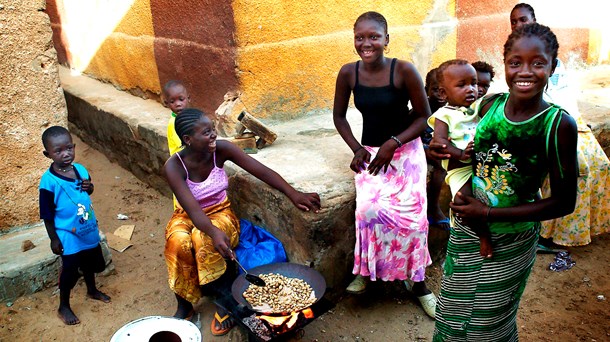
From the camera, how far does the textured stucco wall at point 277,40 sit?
156 inches

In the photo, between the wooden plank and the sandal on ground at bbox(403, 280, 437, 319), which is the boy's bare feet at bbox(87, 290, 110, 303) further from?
the sandal on ground at bbox(403, 280, 437, 319)

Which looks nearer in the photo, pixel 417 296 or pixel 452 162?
pixel 452 162

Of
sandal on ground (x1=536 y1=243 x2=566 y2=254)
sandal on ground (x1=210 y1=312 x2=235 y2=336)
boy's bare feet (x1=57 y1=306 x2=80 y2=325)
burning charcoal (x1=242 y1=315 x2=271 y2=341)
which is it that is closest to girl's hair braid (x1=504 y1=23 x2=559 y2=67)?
burning charcoal (x1=242 y1=315 x2=271 y2=341)

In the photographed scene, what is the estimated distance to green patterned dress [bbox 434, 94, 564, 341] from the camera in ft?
5.91

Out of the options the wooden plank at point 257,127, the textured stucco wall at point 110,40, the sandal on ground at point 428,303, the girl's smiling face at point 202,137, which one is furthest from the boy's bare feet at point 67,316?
the textured stucco wall at point 110,40

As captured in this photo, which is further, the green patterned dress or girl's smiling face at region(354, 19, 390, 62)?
girl's smiling face at region(354, 19, 390, 62)

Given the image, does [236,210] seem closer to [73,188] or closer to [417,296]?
[73,188]

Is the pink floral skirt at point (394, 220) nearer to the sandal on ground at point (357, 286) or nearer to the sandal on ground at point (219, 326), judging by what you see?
the sandal on ground at point (357, 286)

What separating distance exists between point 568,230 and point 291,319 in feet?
7.60

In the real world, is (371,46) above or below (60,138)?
above

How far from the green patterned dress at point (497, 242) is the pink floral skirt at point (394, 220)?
0.71 metres

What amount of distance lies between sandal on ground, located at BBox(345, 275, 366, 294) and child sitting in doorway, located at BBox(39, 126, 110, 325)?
1.66 m

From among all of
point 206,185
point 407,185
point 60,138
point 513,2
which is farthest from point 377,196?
point 513,2

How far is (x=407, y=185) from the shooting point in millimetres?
2949
